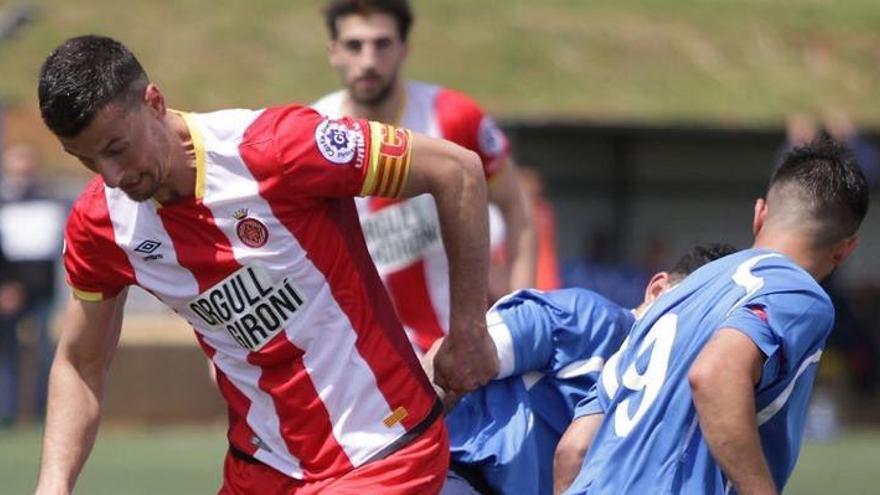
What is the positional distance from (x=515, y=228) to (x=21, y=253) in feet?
26.3

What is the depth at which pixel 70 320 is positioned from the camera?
4.78 meters

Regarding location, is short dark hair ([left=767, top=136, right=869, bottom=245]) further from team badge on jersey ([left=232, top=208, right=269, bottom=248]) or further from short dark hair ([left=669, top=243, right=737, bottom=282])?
team badge on jersey ([left=232, top=208, right=269, bottom=248])

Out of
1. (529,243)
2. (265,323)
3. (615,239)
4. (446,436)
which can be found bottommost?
(615,239)

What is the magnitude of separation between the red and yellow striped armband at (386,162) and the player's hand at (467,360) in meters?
0.40

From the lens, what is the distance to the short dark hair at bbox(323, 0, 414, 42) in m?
7.02

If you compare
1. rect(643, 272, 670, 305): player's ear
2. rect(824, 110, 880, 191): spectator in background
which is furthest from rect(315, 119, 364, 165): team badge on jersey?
rect(824, 110, 880, 191): spectator in background

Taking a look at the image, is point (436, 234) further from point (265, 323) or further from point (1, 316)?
point (1, 316)

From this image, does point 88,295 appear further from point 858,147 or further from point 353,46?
point 858,147

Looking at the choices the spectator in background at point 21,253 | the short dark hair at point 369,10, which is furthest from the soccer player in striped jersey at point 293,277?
the spectator in background at point 21,253

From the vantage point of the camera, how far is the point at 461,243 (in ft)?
15.0

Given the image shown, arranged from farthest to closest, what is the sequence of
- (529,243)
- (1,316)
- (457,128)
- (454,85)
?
(454,85), (1,316), (529,243), (457,128)

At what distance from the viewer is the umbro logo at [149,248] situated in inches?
179

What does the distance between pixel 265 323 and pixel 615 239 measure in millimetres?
14304

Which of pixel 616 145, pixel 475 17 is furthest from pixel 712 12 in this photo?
pixel 616 145
